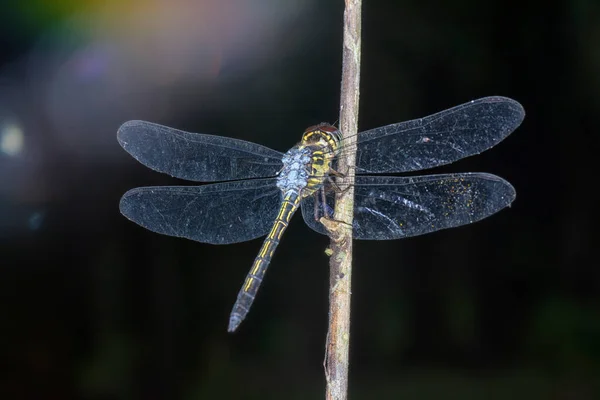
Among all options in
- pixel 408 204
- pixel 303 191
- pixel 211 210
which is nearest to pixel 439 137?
pixel 408 204

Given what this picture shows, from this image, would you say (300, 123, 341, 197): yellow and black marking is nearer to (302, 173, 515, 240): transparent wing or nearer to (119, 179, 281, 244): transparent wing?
(302, 173, 515, 240): transparent wing

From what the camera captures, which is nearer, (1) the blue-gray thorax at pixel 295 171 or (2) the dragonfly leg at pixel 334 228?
(2) the dragonfly leg at pixel 334 228

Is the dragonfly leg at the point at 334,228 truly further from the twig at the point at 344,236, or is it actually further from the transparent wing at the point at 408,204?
the transparent wing at the point at 408,204

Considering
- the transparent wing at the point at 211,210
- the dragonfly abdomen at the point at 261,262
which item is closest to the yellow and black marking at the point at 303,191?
the dragonfly abdomen at the point at 261,262

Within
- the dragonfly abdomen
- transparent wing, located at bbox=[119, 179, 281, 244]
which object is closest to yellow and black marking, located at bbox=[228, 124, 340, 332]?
the dragonfly abdomen

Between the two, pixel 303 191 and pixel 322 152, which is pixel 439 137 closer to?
pixel 322 152

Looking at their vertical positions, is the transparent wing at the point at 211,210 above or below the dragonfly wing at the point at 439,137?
below

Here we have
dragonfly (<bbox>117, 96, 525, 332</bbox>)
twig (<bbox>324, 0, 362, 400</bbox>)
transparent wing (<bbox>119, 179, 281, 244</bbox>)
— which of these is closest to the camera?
twig (<bbox>324, 0, 362, 400</bbox>)

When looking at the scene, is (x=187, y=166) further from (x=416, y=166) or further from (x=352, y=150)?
(x=416, y=166)

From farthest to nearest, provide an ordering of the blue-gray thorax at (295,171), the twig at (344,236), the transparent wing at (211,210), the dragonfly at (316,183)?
the transparent wing at (211,210), the blue-gray thorax at (295,171), the dragonfly at (316,183), the twig at (344,236)
